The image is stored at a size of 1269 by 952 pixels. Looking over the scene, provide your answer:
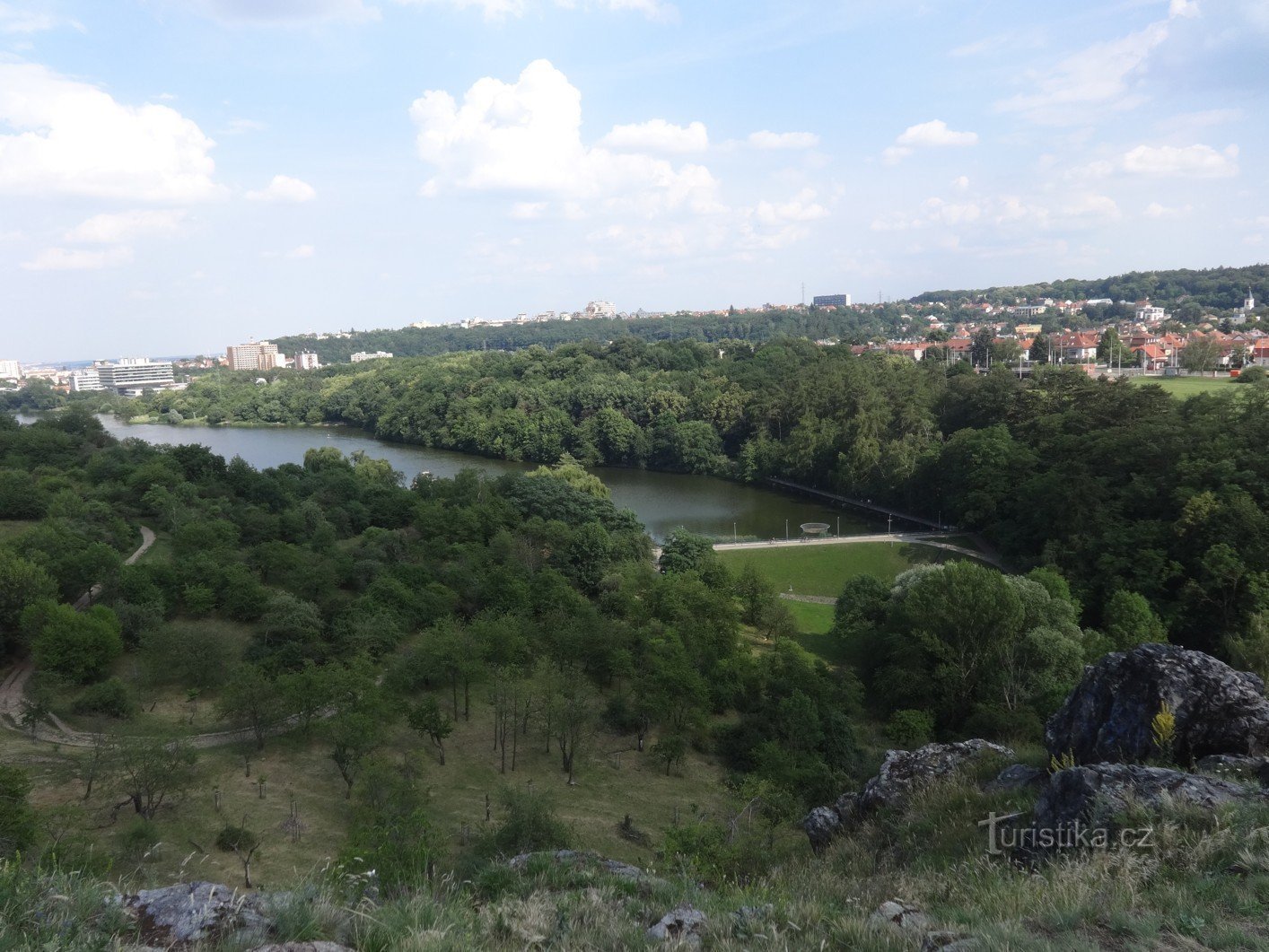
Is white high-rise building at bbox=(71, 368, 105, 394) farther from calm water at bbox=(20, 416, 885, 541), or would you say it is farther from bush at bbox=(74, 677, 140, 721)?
bush at bbox=(74, 677, 140, 721)

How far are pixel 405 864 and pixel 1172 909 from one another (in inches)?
270

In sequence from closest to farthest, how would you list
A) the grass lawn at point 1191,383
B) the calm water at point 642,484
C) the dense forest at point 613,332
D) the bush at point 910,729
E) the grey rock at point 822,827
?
the grey rock at point 822,827, the bush at point 910,729, the calm water at point 642,484, the grass lawn at point 1191,383, the dense forest at point 613,332

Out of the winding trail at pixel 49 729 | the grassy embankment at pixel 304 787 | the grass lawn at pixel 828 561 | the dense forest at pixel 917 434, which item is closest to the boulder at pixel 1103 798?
the grassy embankment at pixel 304 787

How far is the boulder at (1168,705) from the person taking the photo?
573 centimetres

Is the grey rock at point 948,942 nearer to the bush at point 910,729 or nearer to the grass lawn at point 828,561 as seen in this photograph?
the bush at point 910,729

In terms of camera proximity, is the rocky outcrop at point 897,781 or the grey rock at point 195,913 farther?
the rocky outcrop at point 897,781

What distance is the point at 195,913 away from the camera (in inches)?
144

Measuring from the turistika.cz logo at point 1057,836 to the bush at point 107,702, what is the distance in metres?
14.7

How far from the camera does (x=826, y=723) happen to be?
47.0 ft

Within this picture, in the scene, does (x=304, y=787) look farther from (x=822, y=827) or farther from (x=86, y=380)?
(x=86, y=380)

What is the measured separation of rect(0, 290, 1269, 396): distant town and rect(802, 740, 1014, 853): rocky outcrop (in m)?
45.7

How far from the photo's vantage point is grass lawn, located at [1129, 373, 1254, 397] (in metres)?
38.4

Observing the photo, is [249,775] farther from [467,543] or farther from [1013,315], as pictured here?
[1013,315]

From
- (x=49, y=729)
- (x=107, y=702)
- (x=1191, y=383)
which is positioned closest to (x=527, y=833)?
(x=107, y=702)
